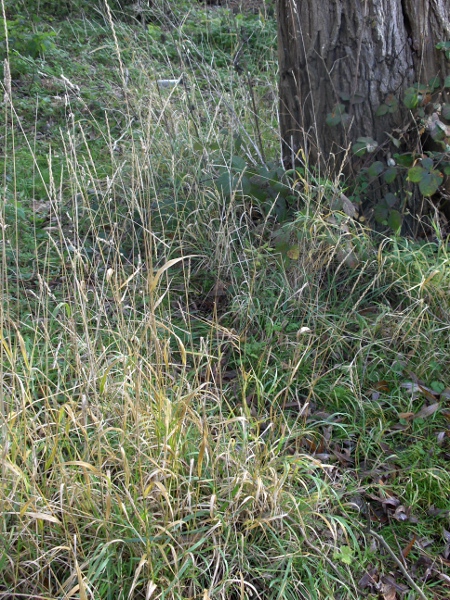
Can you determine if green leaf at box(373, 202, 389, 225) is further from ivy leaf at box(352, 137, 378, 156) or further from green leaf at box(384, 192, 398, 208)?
ivy leaf at box(352, 137, 378, 156)

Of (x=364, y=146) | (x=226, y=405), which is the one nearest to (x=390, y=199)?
(x=364, y=146)

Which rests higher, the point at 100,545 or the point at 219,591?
the point at 100,545

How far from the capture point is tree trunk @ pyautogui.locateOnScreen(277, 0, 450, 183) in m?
3.88

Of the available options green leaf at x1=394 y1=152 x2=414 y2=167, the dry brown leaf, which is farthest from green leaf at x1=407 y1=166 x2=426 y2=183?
the dry brown leaf

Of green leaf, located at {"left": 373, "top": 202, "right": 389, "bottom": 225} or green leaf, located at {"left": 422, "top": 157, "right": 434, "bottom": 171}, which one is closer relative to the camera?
green leaf, located at {"left": 422, "top": 157, "right": 434, "bottom": 171}

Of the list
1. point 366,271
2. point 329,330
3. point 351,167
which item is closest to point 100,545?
point 329,330

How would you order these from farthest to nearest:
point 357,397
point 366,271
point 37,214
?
point 37,214, point 366,271, point 357,397

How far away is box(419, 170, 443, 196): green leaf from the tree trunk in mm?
298

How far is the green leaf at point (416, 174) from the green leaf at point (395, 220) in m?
0.20

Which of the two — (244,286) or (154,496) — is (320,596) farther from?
(244,286)

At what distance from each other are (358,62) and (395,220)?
0.88 m

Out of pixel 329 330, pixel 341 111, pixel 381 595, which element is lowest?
pixel 381 595

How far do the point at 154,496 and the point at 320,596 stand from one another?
0.64 metres

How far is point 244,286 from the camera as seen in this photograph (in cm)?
380
